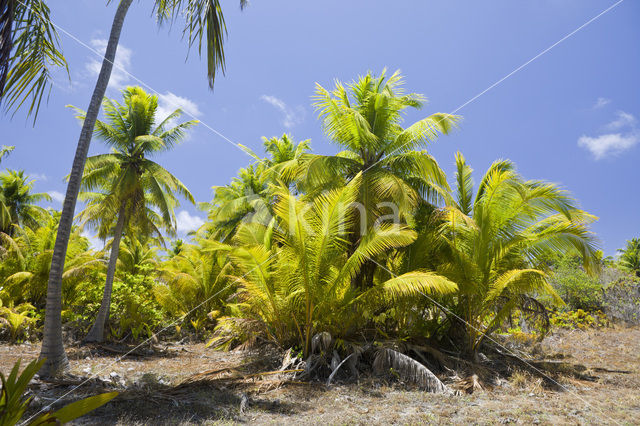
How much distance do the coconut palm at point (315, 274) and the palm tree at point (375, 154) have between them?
1570mm

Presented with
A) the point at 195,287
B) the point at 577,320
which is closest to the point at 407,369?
the point at 195,287

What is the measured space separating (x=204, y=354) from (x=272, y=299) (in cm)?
445

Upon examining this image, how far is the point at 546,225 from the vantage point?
9.16 m

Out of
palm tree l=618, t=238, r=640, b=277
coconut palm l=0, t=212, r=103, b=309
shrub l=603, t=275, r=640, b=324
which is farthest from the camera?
palm tree l=618, t=238, r=640, b=277

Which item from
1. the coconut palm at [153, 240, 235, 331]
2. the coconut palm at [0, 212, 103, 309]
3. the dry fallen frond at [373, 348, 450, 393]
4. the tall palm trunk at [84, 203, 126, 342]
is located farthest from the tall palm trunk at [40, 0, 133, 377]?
the coconut palm at [153, 240, 235, 331]

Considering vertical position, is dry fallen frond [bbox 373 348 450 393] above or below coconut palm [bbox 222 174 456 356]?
below

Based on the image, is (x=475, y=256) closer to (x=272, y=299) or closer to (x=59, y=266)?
(x=272, y=299)

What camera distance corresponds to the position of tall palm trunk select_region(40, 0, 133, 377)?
7.18 m

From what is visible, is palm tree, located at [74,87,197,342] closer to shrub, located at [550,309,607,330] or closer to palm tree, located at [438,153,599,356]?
palm tree, located at [438,153,599,356]

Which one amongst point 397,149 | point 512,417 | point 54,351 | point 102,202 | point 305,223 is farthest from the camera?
point 102,202

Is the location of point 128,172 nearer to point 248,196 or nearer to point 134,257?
point 248,196

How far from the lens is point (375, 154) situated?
10820 mm

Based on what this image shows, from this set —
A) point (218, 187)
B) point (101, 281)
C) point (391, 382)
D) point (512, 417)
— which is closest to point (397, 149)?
point (391, 382)

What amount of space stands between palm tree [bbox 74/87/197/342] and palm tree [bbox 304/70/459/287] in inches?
263
